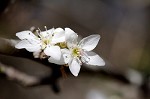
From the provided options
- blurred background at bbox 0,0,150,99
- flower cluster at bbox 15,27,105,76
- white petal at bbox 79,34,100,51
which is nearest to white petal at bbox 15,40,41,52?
flower cluster at bbox 15,27,105,76

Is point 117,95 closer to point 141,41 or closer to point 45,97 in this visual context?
point 45,97

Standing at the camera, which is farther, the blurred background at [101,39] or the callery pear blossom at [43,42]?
the blurred background at [101,39]

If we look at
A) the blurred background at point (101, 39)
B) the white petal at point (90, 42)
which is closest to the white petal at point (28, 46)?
the white petal at point (90, 42)

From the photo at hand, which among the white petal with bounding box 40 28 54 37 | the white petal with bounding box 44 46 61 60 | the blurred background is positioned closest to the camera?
the white petal with bounding box 44 46 61 60

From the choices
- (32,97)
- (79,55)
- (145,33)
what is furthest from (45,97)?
(79,55)

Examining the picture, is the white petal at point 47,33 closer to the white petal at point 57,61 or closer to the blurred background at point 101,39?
the white petal at point 57,61

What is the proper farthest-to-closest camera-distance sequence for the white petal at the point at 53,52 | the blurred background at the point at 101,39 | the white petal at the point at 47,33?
1. the blurred background at the point at 101,39
2. the white petal at the point at 47,33
3. the white petal at the point at 53,52

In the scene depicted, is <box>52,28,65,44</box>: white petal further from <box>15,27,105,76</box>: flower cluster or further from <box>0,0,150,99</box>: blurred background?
<box>0,0,150,99</box>: blurred background

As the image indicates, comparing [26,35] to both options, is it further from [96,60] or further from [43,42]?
[96,60]
